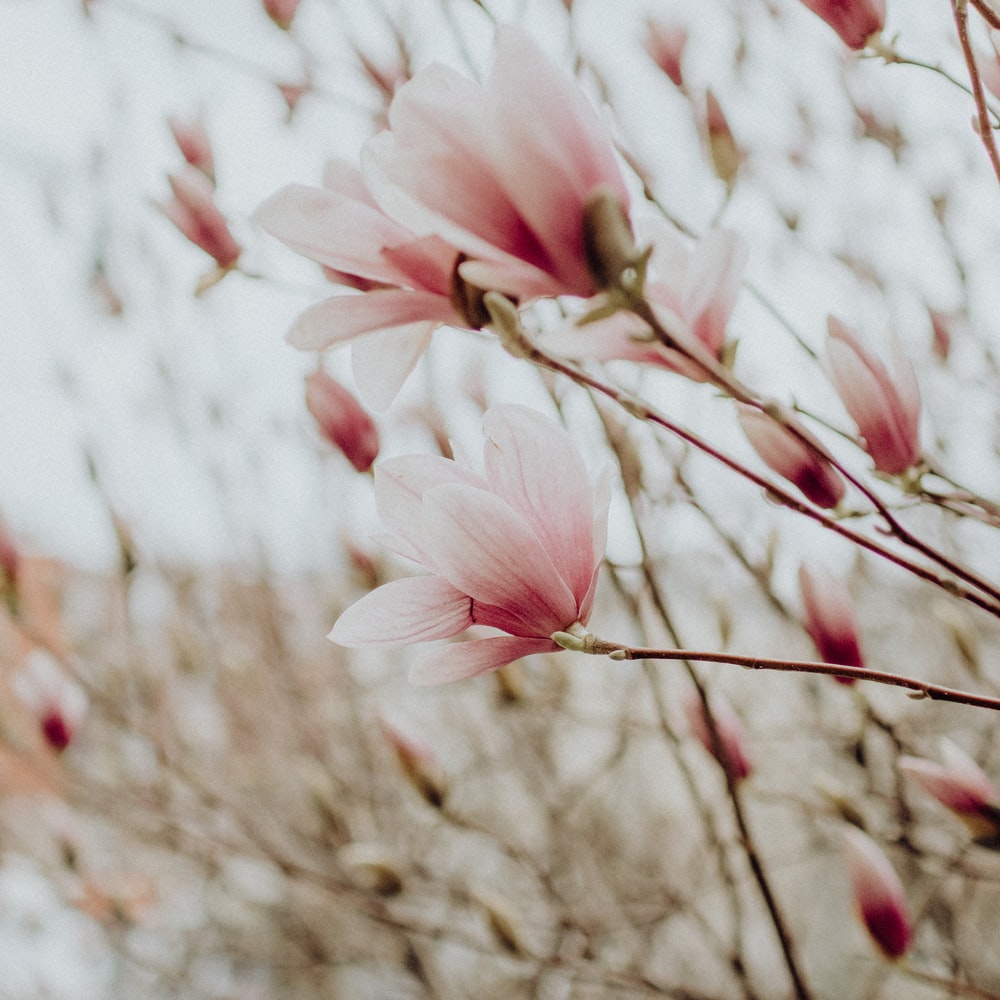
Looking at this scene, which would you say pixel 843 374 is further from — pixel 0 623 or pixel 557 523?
pixel 0 623

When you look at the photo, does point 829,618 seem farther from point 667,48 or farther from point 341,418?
point 667,48

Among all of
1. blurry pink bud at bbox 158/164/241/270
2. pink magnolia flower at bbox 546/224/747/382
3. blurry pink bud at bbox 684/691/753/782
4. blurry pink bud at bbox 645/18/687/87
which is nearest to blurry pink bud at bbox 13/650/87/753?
blurry pink bud at bbox 158/164/241/270

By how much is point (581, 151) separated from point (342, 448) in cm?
40

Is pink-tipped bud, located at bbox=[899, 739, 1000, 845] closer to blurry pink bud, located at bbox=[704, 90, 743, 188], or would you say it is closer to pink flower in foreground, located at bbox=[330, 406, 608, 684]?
pink flower in foreground, located at bbox=[330, 406, 608, 684]

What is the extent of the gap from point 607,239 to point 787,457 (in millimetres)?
210

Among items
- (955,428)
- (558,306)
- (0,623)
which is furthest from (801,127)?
(0,623)

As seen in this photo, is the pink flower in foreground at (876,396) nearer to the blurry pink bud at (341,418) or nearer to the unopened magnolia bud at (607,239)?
the unopened magnolia bud at (607,239)

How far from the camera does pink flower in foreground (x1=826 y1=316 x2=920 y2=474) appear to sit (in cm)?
43

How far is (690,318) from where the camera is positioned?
415mm

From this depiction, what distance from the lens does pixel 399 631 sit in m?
0.39

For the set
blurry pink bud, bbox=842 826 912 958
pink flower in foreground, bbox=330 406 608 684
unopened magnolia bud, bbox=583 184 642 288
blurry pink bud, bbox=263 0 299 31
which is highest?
blurry pink bud, bbox=263 0 299 31

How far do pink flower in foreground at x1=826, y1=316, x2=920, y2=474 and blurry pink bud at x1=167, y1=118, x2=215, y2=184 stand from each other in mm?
632

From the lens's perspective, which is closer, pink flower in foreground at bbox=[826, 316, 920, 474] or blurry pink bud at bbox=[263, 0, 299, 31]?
pink flower in foreground at bbox=[826, 316, 920, 474]

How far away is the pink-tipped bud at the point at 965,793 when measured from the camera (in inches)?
18.8
